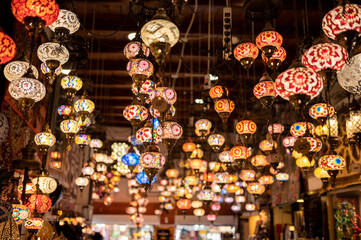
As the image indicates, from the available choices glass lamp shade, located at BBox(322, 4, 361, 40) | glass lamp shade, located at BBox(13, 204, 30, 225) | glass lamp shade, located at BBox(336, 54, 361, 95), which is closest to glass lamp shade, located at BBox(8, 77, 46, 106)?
glass lamp shade, located at BBox(13, 204, 30, 225)

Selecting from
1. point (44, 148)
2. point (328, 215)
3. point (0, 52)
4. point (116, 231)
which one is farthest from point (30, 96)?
point (116, 231)

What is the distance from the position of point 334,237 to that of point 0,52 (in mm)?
6579

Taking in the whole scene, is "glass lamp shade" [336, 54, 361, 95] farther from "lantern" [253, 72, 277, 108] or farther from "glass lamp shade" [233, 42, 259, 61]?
"glass lamp shade" [233, 42, 259, 61]

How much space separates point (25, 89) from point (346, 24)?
2.69 meters

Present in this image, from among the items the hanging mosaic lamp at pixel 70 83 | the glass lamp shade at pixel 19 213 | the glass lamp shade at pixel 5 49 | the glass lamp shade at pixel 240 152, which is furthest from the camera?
the glass lamp shade at pixel 240 152

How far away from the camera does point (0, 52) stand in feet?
9.21

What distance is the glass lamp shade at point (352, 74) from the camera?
2737mm

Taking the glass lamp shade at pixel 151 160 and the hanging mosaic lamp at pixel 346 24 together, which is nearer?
the hanging mosaic lamp at pixel 346 24

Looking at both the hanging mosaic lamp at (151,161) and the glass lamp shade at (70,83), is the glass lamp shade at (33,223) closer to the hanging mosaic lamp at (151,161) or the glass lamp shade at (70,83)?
the hanging mosaic lamp at (151,161)

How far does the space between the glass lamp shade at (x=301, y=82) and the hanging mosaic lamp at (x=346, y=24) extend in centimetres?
32

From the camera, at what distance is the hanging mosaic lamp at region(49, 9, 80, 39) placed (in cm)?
344

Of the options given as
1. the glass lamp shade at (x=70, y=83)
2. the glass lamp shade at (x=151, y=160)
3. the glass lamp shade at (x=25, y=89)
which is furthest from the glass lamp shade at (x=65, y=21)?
the glass lamp shade at (x=151, y=160)

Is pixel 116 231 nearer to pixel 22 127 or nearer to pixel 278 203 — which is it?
pixel 278 203

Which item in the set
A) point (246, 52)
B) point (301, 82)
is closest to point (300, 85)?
point (301, 82)
